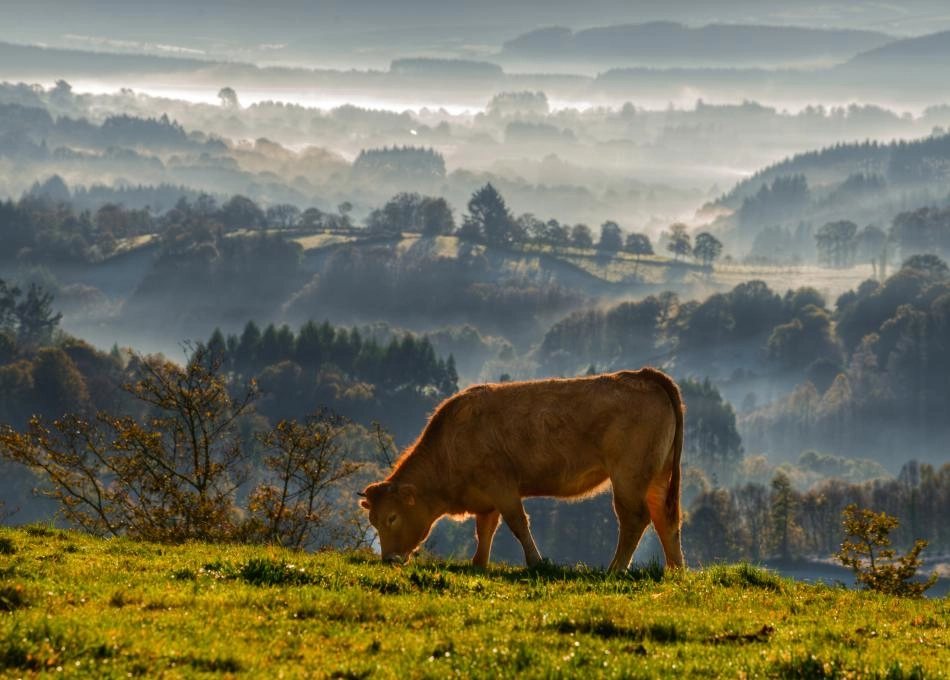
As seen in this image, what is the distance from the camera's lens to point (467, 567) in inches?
803

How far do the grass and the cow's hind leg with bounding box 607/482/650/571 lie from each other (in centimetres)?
298

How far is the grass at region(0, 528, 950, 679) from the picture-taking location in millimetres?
12148

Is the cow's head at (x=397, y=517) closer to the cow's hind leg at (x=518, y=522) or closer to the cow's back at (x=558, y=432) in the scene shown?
the cow's back at (x=558, y=432)

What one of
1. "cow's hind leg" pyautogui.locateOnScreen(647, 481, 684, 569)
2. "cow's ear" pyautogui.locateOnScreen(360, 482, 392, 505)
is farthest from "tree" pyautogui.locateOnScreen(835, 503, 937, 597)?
"cow's ear" pyautogui.locateOnScreen(360, 482, 392, 505)

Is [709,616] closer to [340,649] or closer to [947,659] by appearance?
[947,659]

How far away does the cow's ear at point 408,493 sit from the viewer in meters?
24.1

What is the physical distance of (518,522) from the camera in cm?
2319

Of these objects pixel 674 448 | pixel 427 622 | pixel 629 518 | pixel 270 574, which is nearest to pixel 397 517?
pixel 629 518

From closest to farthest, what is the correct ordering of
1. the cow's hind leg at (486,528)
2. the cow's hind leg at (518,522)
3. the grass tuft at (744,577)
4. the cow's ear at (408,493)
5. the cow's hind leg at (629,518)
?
the grass tuft at (744,577) → the cow's hind leg at (629,518) → the cow's hind leg at (518,522) → the cow's hind leg at (486,528) → the cow's ear at (408,493)

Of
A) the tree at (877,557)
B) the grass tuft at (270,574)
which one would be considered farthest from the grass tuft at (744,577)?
the grass tuft at (270,574)

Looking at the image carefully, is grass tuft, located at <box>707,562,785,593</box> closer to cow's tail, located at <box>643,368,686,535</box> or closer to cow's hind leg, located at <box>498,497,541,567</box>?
cow's tail, located at <box>643,368,686,535</box>

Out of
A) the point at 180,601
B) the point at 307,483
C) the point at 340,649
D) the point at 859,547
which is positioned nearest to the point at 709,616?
the point at 340,649

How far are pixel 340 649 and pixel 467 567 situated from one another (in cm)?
753

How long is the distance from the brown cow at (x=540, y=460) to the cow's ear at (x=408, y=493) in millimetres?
21
